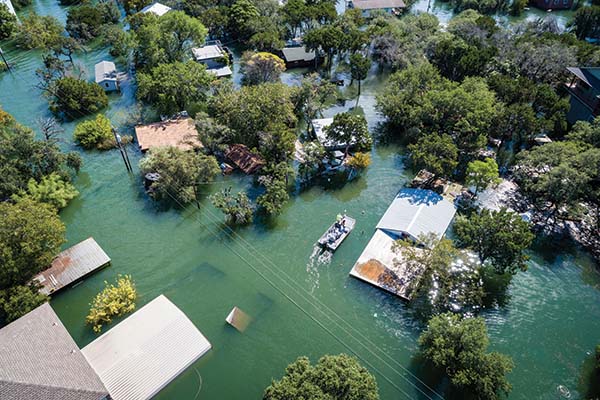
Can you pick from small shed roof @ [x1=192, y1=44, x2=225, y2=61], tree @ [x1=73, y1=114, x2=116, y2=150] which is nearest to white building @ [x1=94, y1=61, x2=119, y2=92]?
tree @ [x1=73, y1=114, x2=116, y2=150]

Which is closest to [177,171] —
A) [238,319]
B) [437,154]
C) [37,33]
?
[238,319]

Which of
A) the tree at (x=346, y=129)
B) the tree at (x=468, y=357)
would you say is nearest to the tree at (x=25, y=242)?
the tree at (x=346, y=129)

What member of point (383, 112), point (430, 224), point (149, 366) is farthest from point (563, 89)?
point (149, 366)

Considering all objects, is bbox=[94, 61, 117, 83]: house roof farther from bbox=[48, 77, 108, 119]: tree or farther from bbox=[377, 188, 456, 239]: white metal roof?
bbox=[377, 188, 456, 239]: white metal roof

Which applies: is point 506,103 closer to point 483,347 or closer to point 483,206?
point 483,206

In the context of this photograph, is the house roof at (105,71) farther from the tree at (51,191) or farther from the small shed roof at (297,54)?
the small shed roof at (297,54)

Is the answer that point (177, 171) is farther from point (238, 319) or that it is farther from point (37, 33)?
point (37, 33)
